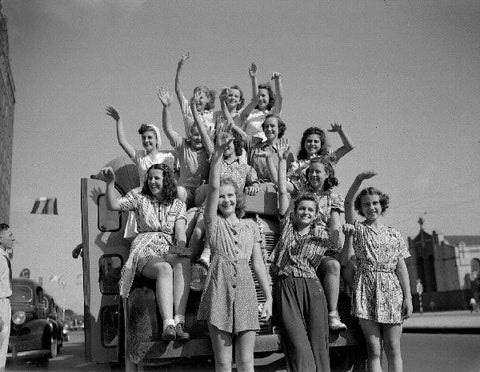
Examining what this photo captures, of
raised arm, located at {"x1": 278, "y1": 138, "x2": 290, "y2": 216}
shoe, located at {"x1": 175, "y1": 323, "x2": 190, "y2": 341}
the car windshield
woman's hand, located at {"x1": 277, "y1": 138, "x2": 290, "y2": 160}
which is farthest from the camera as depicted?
the car windshield

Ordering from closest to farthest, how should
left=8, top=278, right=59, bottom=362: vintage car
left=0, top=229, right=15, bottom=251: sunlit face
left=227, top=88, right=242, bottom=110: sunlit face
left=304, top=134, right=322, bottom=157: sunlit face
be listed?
1. left=304, top=134, right=322, bottom=157: sunlit face
2. left=0, top=229, right=15, bottom=251: sunlit face
3. left=227, top=88, right=242, bottom=110: sunlit face
4. left=8, top=278, right=59, bottom=362: vintage car

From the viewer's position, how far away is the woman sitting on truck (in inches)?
154

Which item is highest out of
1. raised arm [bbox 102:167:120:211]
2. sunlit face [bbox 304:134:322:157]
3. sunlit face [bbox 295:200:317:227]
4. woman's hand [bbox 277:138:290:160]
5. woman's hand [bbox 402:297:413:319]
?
sunlit face [bbox 304:134:322:157]

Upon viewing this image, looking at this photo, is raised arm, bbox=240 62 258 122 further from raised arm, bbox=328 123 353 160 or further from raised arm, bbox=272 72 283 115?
raised arm, bbox=328 123 353 160

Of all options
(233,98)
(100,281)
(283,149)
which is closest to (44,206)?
(233,98)

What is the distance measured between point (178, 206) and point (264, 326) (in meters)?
1.12

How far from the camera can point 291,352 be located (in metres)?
4.01

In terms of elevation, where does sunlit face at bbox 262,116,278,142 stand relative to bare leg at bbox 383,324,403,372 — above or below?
above

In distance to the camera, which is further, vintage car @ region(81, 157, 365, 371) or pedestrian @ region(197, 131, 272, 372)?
vintage car @ region(81, 157, 365, 371)

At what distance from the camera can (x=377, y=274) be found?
4449mm

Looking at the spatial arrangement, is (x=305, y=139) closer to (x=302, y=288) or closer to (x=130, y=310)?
(x=302, y=288)

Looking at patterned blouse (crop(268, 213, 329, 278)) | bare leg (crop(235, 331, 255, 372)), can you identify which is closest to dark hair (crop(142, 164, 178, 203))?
patterned blouse (crop(268, 213, 329, 278))

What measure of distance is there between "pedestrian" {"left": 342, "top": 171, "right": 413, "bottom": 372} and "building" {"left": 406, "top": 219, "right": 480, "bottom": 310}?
63.9m

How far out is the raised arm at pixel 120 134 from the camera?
5785 mm
